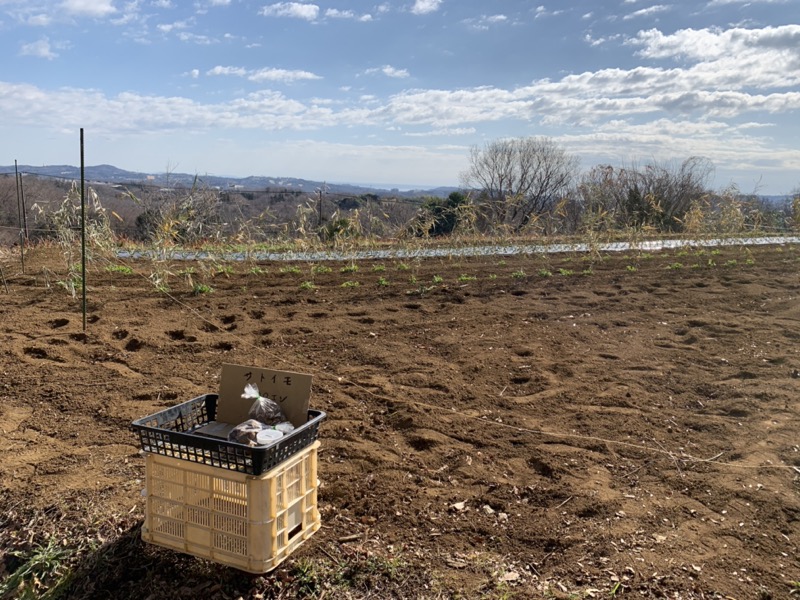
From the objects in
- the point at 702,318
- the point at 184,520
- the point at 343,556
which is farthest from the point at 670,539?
the point at 702,318

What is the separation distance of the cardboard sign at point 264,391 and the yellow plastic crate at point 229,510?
0.70 feet

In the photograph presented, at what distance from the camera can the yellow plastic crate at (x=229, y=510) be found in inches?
77.0

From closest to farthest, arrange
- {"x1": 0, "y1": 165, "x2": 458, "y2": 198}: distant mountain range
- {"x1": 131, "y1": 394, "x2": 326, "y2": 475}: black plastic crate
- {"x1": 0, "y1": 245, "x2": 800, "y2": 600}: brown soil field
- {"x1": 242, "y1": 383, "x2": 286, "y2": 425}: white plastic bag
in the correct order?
{"x1": 131, "y1": 394, "x2": 326, "y2": 475}: black plastic crate → {"x1": 0, "y1": 245, "x2": 800, "y2": 600}: brown soil field → {"x1": 242, "y1": 383, "x2": 286, "y2": 425}: white plastic bag → {"x1": 0, "y1": 165, "x2": 458, "y2": 198}: distant mountain range

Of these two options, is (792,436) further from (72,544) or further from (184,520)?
(72,544)

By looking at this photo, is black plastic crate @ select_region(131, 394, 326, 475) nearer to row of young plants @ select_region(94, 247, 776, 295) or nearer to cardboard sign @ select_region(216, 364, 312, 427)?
cardboard sign @ select_region(216, 364, 312, 427)

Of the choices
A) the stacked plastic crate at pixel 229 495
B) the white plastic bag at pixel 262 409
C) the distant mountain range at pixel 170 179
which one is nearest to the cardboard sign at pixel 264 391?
the white plastic bag at pixel 262 409

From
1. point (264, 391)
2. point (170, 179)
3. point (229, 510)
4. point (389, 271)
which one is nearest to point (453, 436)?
point (264, 391)

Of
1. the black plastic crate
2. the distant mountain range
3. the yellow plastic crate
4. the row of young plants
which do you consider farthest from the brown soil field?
the distant mountain range

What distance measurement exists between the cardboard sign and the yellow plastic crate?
21cm

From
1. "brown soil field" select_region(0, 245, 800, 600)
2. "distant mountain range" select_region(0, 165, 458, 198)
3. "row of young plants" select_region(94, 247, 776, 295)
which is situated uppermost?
"distant mountain range" select_region(0, 165, 458, 198)

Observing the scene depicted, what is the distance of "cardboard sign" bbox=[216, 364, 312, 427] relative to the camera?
2.36 m

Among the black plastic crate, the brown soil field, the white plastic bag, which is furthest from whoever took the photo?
the white plastic bag

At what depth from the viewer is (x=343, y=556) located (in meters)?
2.24

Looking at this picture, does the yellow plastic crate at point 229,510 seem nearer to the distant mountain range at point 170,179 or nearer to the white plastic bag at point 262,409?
the white plastic bag at point 262,409
